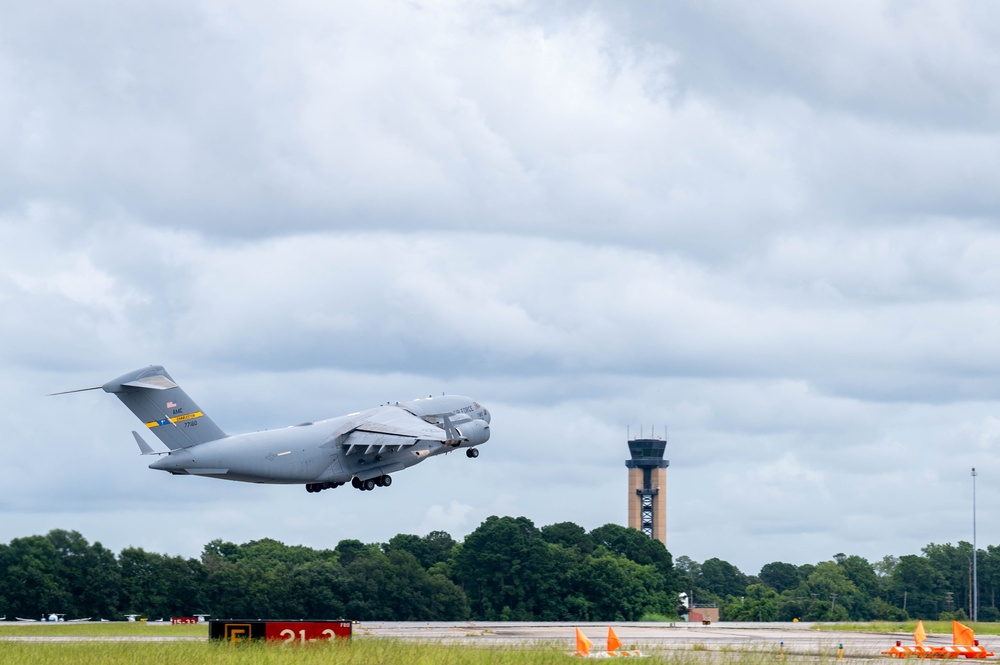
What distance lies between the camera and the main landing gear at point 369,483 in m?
78.2

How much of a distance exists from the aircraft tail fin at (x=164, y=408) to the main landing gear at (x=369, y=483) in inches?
350

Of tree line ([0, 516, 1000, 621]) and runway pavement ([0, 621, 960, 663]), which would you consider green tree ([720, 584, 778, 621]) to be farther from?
runway pavement ([0, 621, 960, 663])

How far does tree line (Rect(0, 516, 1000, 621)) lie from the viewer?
108 metres

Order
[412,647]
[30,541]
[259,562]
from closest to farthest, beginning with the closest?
[412,647] < [30,541] < [259,562]

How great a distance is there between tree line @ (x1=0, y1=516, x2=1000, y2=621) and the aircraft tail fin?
37835 millimetres

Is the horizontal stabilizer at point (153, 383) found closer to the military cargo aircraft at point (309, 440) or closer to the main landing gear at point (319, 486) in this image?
the military cargo aircraft at point (309, 440)

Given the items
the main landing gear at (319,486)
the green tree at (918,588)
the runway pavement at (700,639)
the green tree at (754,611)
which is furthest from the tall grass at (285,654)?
the green tree at (918,588)

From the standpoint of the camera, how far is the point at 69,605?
10625 centimetres

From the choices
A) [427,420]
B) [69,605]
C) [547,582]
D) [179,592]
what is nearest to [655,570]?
[547,582]

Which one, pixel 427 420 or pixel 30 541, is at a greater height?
pixel 427 420

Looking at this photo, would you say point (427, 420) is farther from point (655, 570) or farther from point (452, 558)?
point (655, 570)

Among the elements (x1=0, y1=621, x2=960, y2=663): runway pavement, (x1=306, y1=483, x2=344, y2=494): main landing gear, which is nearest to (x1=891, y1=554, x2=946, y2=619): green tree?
(x1=0, y1=621, x2=960, y2=663): runway pavement

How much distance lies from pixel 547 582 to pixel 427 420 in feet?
255

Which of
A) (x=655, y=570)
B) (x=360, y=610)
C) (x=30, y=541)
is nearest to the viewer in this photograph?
(x=30, y=541)
